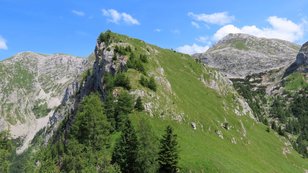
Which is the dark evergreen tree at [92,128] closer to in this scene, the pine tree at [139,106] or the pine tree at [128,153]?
the pine tree at [128,153]

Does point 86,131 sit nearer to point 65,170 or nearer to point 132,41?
point 65,170

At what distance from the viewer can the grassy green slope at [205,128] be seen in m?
98.8

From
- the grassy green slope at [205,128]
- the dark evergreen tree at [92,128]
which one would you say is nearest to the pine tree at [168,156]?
the grassy green slope at [205,128]

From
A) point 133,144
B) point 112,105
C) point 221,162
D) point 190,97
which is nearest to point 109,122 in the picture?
point 112,105

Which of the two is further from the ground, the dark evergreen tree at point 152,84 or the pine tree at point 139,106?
the dark evergreen tree at point 152,84

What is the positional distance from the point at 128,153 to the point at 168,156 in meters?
9.10

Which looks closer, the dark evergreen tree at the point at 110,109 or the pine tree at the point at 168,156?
the pine tree at the point at 168,156

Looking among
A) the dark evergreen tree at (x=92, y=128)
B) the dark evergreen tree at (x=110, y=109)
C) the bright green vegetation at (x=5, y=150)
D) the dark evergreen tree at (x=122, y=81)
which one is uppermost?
the dark evergreen tree at (x=122, y=81)

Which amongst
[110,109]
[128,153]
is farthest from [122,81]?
[128,153]

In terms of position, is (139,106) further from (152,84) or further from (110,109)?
(152,84)

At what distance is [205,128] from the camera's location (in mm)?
118625

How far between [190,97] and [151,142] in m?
58.3

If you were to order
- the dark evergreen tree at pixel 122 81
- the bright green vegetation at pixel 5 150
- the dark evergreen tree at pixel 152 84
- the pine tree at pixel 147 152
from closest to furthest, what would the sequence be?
the bright green vegetation at pixel 5 150 < the pine tree at pixel 147 152 < the dark evergreen tree at pixel 122 81 < the dark evergreen tree at pixel 152 84

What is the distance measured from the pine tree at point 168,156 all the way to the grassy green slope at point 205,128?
405 centimetres
